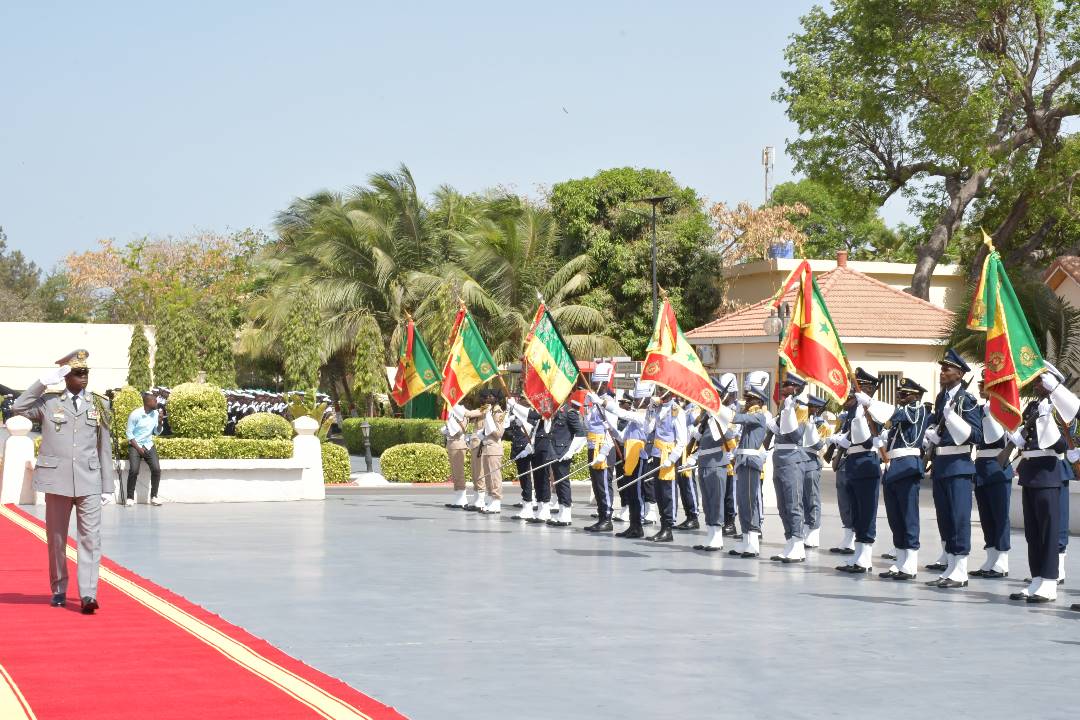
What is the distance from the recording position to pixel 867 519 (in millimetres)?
13648

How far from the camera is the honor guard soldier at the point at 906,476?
42.7 ft

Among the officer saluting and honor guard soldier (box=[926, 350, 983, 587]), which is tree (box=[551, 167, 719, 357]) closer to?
honor guard soldier (box=[926, 350, 983, 587])

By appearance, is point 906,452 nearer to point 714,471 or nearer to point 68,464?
point 714,471

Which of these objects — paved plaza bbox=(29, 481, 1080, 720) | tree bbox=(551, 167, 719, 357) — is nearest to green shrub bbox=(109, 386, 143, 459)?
paved plaza bbox=(29, 481, 1080, 720)

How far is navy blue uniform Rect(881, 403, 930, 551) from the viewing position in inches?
512

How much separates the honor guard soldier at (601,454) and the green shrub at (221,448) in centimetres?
670

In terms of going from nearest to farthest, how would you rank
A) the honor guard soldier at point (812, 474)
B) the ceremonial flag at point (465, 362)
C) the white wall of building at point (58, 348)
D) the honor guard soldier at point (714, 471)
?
the honor guard soldier at point (812, 474) → the honor guard soldier at point (714, 471) → the ceremonial flag at point (465, 362) → the white wall of building at point (58, 348)

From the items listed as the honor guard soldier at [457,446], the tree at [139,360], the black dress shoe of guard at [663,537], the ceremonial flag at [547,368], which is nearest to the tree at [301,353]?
the tree at [139,360]

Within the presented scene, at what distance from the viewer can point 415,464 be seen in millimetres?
26375

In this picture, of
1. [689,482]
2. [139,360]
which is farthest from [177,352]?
[689,482]

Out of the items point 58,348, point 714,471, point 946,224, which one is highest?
point 946,224

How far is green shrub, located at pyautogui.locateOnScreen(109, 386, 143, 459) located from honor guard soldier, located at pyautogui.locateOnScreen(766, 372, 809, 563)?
1156 cm

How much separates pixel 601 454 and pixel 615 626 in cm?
757

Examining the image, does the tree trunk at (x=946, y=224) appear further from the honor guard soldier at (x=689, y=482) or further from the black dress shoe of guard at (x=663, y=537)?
the black dress shoe of guard at (x=663, y=537)
